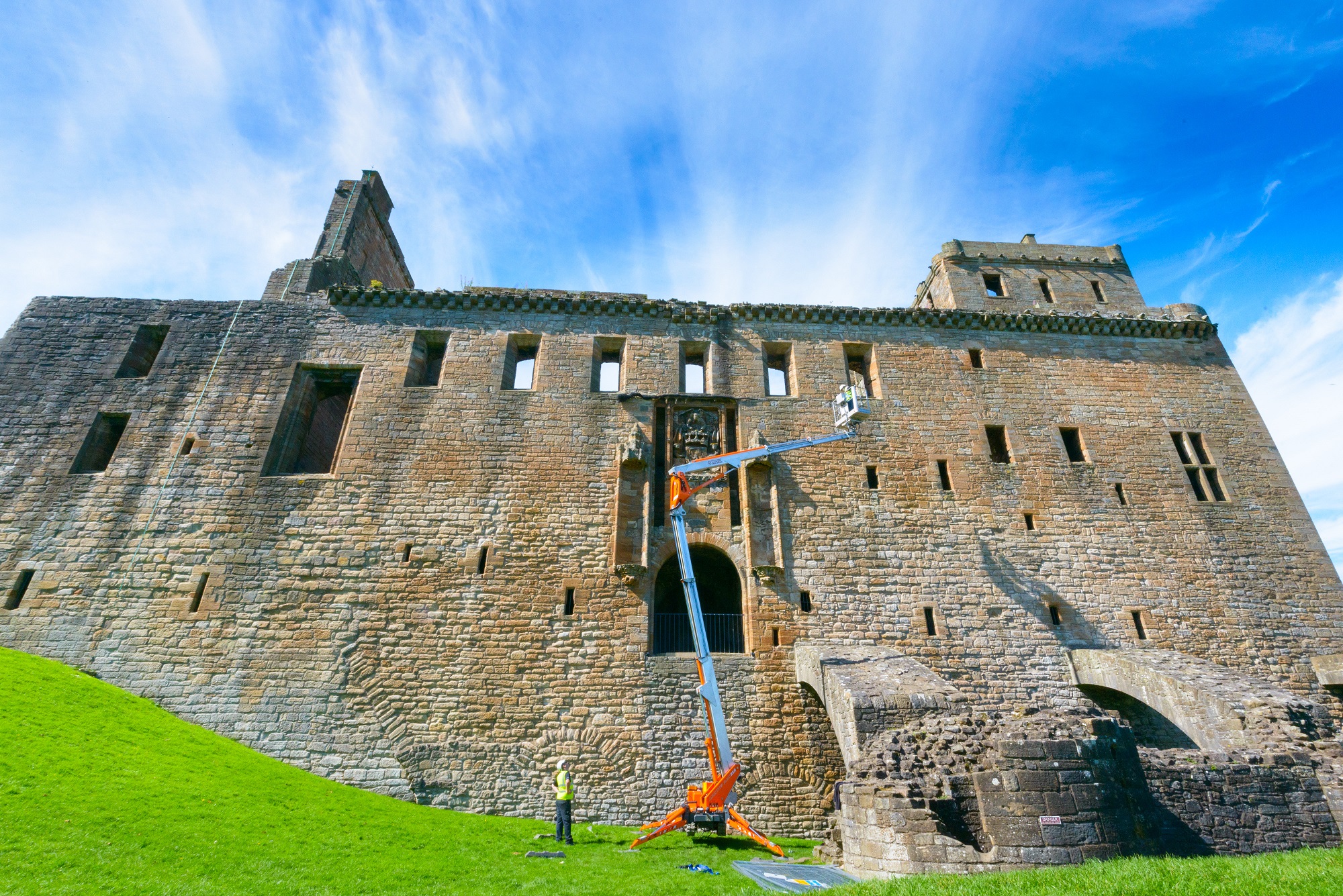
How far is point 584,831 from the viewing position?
1058 cm

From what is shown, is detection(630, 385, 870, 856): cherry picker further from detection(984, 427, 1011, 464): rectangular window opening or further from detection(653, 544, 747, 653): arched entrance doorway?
detection(984, 427, 1011, 464): rectangular window opening

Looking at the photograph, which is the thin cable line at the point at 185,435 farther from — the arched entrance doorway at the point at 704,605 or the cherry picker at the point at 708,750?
the cherry picker at the point at 708,750

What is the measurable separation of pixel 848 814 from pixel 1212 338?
19.8 m

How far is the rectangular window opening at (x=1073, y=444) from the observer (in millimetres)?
16625

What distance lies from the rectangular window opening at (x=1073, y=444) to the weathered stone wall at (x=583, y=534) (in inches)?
11.6

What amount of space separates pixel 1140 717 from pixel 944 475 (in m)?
6.67

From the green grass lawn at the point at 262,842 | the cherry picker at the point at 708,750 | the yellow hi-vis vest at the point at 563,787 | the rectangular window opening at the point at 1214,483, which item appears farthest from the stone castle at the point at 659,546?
the yellow hi-vis vest at the point at 563,787

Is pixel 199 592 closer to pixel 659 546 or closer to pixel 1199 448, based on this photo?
pixel 659 546

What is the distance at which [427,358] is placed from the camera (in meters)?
17.2

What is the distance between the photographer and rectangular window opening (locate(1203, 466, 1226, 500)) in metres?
16.4

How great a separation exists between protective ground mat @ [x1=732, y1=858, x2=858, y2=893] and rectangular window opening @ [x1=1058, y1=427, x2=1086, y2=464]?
1323cm

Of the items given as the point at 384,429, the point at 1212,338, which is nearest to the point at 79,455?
the point at 384,429

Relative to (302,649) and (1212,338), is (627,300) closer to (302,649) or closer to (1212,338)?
(302,649)

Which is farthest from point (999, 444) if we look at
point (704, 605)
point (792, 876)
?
point (792, 876)
